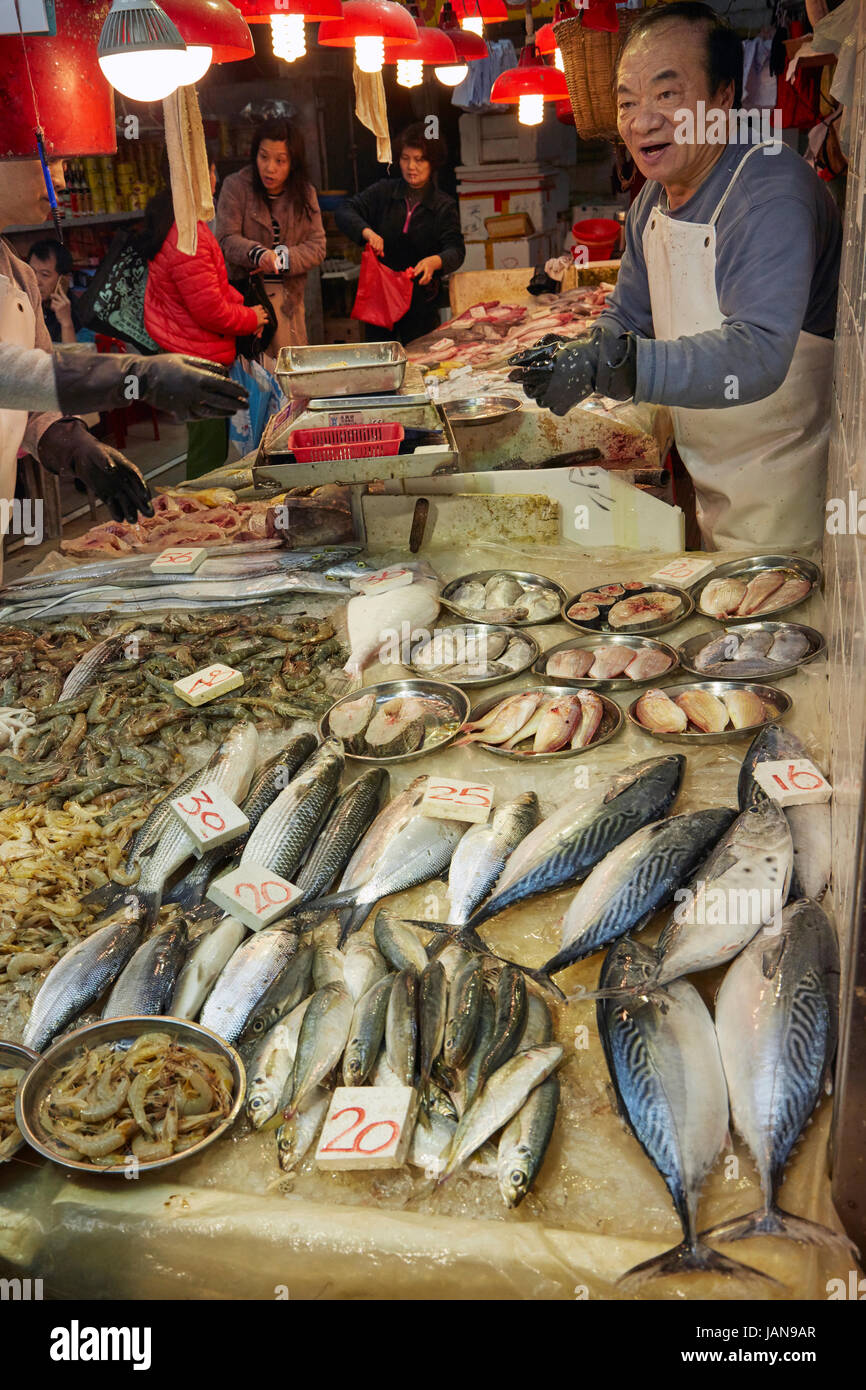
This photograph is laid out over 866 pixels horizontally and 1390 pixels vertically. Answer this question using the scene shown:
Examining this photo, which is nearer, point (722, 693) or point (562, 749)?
point (562, 749)

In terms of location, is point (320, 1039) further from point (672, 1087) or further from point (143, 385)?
A: point (143, 385)

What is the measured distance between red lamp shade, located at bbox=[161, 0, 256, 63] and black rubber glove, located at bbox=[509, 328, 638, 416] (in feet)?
5.33

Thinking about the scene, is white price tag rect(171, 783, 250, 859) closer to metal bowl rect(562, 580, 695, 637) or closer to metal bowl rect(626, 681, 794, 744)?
metal bowl rect(626, 681, 794, 744)

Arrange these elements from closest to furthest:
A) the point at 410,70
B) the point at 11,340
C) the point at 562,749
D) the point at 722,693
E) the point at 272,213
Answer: the point at 562,749, the point at 722,693, the point at 11,340, the point at 410,70, the point at 272,213

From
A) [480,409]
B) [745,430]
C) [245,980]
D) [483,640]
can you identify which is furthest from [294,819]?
[480,409]

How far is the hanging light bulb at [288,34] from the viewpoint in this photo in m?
4.48

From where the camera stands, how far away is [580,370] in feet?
10.3

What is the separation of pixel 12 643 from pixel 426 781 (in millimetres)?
1841

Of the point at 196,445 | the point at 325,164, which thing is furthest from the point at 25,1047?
the point at 325,164

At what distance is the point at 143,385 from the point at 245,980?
215 centimetres

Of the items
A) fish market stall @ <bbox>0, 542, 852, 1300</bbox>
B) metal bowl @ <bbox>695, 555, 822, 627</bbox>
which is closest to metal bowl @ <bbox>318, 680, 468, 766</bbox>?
fish market stall @ <bbox>0, 542, 852, 1300</bbox>

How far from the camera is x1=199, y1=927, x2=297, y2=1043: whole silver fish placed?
197 cm

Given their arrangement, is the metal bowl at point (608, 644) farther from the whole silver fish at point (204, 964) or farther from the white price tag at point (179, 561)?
the white price tag at point (179, 561)

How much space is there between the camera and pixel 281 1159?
1714 mm
